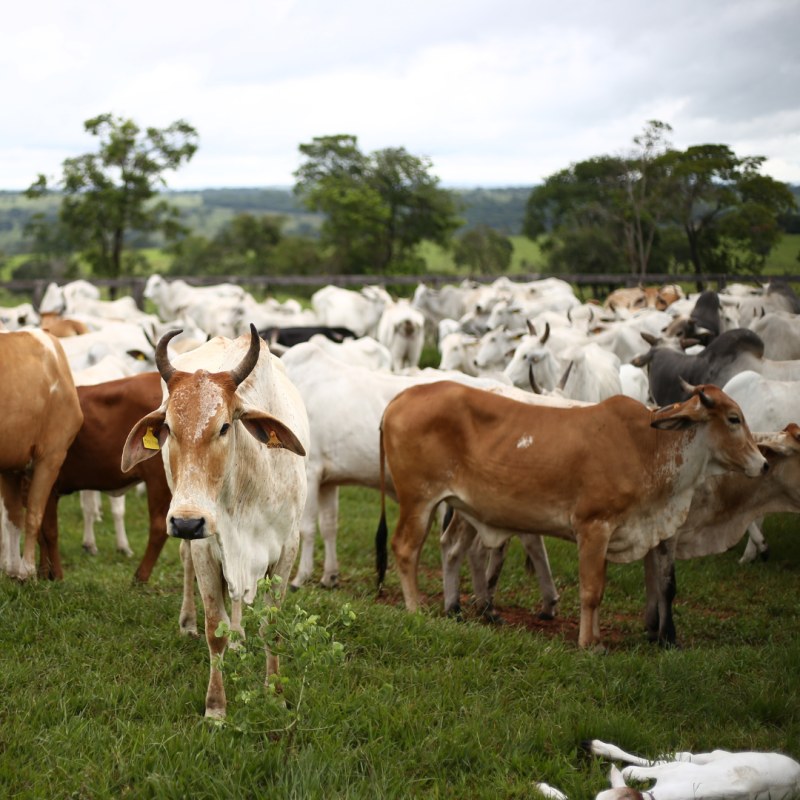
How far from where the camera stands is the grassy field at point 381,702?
3.21m

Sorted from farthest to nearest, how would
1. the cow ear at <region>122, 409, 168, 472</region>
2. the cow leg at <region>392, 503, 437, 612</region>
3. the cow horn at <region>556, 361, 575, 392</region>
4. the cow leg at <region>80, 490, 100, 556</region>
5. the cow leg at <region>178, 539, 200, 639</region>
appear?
1. the cow horn at <region>556, 361, 575, 392</region>
2. the cow leg at <region>80, 490, 100, 556</region>
3. the cow leg at <region>392, 503, 437, 612</region>
4. the cow leg at <region>178, 539, 200, 639</region>
5. the cow ear at <region>122, 409, 168, 472</region>

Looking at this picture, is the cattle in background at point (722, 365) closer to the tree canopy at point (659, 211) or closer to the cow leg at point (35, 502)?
the cow leg at point (35, 502)

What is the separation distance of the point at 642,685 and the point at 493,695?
3.02ft

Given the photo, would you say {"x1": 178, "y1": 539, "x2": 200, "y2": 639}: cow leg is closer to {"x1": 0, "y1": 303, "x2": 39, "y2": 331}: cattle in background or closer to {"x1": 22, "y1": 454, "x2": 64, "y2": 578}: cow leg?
{"x1": 22, "y1": 454, "x2": 64, "y2": 578}: cow leg

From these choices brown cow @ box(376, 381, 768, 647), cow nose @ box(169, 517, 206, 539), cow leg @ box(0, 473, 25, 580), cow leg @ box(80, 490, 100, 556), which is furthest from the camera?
cow leg @ box(80, 490, 100, 556)

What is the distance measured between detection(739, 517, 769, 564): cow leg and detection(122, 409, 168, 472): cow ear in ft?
18.2

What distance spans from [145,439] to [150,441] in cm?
3

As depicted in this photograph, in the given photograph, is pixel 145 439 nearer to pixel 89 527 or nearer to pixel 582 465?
pixel 582 465

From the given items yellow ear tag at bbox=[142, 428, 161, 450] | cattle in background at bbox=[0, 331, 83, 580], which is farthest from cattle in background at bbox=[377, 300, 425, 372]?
yellow ear tag at bbox=[142, 428, 161, 450]

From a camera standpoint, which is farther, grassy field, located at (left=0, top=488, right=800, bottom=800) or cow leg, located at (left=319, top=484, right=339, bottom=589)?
cow leg, located at (left=319, top=484, right=339, bottom=589)

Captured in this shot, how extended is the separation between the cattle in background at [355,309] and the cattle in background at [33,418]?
1345 centimetres

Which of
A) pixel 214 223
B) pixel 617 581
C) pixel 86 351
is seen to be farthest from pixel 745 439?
pixel 214 223

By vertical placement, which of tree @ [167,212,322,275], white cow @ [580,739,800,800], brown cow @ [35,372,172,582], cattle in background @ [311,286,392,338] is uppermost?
tree @ [167,212,322,275]

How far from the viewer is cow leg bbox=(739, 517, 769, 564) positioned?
23.1 feet
